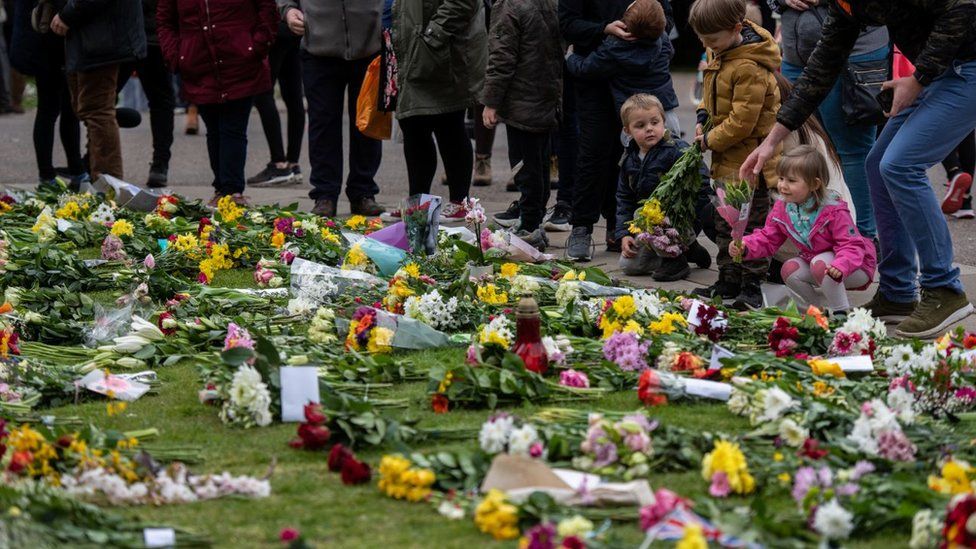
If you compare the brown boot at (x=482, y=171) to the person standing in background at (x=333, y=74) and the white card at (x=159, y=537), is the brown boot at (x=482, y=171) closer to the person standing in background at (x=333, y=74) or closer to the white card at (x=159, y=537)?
the person standing in background at (x=333, y=74)

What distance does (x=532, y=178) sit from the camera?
771 centimetres

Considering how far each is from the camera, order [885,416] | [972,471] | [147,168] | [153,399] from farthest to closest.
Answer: [147,168] < [153,399] < [885,416] < [972,471]

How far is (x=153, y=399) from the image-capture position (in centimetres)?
439

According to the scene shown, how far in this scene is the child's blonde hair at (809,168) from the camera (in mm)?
5715

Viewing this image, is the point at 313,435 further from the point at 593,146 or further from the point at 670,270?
the point at 593,146

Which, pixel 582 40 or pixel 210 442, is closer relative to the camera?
pixel 210 442

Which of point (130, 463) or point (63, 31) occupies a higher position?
point (63, 31)

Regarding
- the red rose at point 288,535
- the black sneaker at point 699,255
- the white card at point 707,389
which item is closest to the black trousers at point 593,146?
the black sneaker at point 699,255

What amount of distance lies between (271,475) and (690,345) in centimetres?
171

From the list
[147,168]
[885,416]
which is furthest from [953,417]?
[147,168]

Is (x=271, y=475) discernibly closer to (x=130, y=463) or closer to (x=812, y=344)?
(x=130, y=463)

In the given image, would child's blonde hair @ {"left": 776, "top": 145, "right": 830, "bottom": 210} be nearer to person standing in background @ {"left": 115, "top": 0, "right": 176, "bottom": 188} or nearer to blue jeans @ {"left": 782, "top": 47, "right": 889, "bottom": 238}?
blue jeans @ {"left": 782, "top": 47, "right": 889, "bottom": 238}

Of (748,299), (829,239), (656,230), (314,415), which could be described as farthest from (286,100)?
(314,415)

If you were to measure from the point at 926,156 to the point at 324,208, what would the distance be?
449 cm
